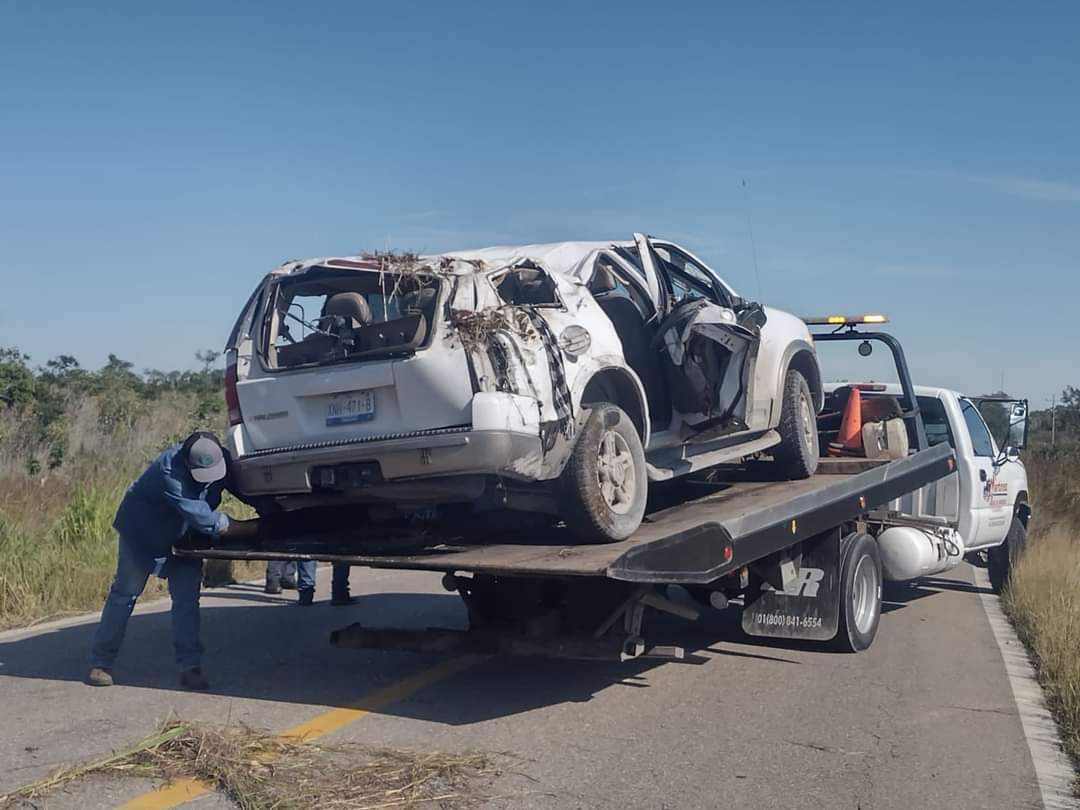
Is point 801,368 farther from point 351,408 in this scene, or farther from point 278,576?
point 278,576

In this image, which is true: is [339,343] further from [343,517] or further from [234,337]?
[343,517]

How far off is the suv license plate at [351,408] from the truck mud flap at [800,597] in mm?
2838

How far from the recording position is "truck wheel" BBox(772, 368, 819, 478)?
9398 mm

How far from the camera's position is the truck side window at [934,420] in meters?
11.4

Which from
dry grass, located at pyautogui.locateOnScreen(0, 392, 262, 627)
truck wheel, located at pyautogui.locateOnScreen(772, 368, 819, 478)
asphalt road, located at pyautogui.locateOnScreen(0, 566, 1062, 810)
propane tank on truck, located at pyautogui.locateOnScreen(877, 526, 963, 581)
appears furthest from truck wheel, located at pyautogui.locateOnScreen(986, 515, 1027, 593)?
dry grass, located at pyautogui.locateOnScreen(0, 392, 262, 627)

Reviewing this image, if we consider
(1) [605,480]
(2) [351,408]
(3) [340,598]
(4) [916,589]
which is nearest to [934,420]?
(4) [916,589]

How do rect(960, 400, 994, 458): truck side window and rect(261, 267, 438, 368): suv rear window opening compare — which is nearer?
rect(261, 267, 438, 368): suv rear window opening

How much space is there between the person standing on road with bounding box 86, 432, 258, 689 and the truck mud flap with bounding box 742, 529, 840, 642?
3.33 m

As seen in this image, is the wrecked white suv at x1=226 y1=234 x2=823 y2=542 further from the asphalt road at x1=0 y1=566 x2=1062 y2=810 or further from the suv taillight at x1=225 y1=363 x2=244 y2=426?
the asphalt road at x1=0 y1=566 x2=1062 y2=810

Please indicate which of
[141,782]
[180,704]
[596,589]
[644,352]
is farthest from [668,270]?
[141,782]

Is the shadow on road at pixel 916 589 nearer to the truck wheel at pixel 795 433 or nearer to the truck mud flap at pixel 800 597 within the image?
the truck wheel at pixel 795 433

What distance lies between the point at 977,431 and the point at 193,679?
7.94 meters

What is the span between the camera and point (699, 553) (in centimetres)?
618

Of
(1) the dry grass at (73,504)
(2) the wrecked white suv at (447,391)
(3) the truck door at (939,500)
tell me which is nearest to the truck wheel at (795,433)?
(2) the wrecked white suv at (447,391)
